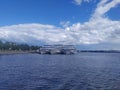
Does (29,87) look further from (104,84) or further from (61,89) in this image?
(104,84)

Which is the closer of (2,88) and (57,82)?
(2,88)

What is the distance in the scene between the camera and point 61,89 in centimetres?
5294

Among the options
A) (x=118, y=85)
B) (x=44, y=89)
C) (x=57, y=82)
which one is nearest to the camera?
(x=44, y=89)

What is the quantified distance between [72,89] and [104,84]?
29.9 feet

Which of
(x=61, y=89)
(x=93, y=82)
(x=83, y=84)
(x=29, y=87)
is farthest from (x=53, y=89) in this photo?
(x=93, y=82)

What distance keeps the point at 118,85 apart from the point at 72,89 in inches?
403

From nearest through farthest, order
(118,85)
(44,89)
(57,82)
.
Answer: (44,89)
(118,85)
(57,82)

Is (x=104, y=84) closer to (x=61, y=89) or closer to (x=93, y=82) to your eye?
(x=93, y=82)

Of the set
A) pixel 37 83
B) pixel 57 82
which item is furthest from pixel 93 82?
pixel 37 83

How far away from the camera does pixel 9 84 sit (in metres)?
57.9

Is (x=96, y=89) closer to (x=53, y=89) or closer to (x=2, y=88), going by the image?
A: (x=53, y=89)

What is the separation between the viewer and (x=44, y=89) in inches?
2079

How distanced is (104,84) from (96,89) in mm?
6106

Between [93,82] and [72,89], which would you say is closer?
[72,89]
